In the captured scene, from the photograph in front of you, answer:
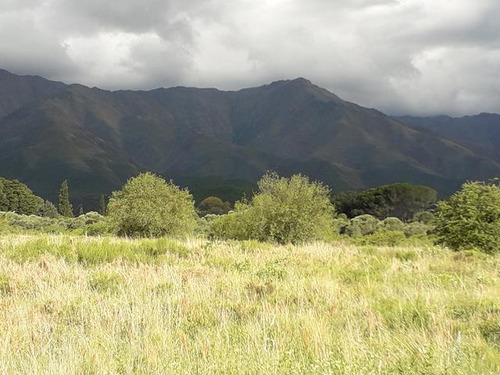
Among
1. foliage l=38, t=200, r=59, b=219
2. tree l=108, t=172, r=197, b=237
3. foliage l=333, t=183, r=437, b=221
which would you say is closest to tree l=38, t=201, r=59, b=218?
foliage l=38, t=200, r=59, b=219

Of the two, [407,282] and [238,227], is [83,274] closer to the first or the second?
[407,282]

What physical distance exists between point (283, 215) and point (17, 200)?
114566 mm

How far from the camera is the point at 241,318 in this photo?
729 cm

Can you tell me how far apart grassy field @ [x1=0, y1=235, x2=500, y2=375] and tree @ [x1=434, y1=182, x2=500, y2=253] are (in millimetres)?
15238

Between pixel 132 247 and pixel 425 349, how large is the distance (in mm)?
11114

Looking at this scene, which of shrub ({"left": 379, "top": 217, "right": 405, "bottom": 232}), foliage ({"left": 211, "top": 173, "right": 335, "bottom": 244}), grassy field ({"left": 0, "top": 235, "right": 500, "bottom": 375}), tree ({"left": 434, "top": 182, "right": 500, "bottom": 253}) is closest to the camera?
grassy field ({"left": 0, "top": 235, "right": 500, "bottom": 375})

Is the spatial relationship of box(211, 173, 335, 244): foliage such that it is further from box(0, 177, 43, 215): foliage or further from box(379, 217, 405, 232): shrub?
box(0, 177, 43, 215): foliage

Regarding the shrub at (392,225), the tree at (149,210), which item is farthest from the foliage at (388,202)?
the tree at (149,210)

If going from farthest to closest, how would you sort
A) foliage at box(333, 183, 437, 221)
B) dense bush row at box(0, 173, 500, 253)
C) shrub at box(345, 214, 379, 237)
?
1. foliage at box(333, 183, 437, 221)
2. shrub at box(345, 214, 379, 237)
3. dense bush row at box(0, 173, 500, 253)

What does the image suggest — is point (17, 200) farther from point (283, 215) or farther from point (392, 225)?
point (283, 215)

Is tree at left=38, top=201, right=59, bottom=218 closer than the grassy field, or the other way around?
the grassy field

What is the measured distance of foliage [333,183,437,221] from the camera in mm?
122375

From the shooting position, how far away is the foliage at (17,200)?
12350 cm

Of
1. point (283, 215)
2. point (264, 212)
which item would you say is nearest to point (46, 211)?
point (264, 212)
